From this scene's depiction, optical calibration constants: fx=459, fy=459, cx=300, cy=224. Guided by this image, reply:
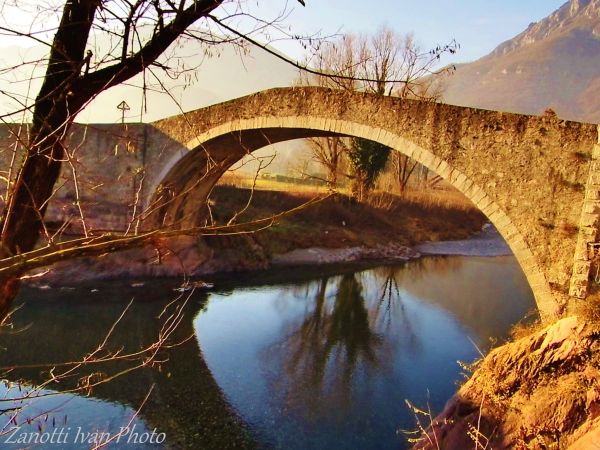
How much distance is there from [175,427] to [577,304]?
4850 millimetres

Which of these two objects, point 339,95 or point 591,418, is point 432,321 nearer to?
point 339,95

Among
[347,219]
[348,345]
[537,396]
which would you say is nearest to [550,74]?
[347,219]

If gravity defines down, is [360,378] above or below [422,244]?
below

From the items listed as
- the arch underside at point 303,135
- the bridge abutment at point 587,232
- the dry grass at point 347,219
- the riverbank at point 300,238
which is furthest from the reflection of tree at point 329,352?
the dry grass at point 347,219

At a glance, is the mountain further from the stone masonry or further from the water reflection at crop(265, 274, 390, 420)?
the stone masonry

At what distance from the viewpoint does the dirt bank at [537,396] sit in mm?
3840

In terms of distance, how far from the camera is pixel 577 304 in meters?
5.11

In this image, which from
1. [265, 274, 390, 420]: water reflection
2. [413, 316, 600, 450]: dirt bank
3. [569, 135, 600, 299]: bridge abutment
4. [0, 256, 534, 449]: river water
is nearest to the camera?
[413, 316, 600, 450]: dirt bank

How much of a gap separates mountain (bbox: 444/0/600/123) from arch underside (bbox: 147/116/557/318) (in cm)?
6272

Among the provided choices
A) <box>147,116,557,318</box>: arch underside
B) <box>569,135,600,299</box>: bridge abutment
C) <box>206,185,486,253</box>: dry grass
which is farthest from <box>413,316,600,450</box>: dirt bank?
<box>206,185,486,253</box>: dry grass

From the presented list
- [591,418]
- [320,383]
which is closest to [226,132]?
[320,383]

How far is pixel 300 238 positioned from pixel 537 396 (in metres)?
10.7

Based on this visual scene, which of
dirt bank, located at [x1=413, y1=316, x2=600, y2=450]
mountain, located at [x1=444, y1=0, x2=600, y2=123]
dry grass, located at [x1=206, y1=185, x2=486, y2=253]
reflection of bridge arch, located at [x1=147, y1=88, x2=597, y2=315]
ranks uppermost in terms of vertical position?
mountain, located at [x1=444, y1=0, x2=600, y2=123]

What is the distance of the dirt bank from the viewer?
384cm
